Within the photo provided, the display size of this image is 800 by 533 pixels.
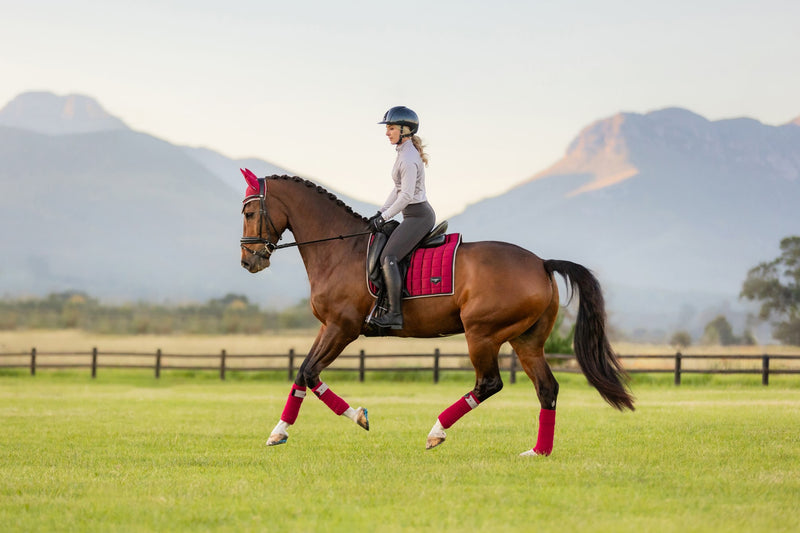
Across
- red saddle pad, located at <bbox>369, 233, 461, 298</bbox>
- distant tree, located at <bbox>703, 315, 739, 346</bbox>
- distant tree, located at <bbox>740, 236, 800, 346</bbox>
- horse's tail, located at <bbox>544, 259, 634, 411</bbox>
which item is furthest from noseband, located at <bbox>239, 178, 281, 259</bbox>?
distant tree, located at <bbox>703, 315, 739, 346</bbox>

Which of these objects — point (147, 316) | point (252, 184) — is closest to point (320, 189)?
point (252, 184)

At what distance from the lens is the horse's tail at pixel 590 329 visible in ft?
31.9

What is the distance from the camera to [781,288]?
2739 inches

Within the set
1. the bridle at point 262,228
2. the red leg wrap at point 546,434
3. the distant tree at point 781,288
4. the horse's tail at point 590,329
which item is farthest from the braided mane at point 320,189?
the distant tree at point 781,288

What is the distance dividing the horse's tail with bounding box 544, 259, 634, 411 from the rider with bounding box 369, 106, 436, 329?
1.42 metres

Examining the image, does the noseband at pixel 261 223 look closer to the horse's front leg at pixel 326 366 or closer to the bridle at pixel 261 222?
the bridle at pixel 261 222

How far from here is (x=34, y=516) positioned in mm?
6422

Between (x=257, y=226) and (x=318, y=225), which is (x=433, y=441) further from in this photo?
(x=257, y=226)

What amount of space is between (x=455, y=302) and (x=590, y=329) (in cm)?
146

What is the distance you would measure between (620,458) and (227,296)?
101892 millimetres

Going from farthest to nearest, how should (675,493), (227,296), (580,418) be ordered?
(227,296) < (580,418) < (675,493)

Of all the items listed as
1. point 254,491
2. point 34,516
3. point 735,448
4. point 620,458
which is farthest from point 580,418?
point 34,516

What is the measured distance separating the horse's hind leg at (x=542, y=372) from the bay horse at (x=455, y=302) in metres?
0.01

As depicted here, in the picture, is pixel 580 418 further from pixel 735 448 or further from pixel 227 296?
pixel 227 296
